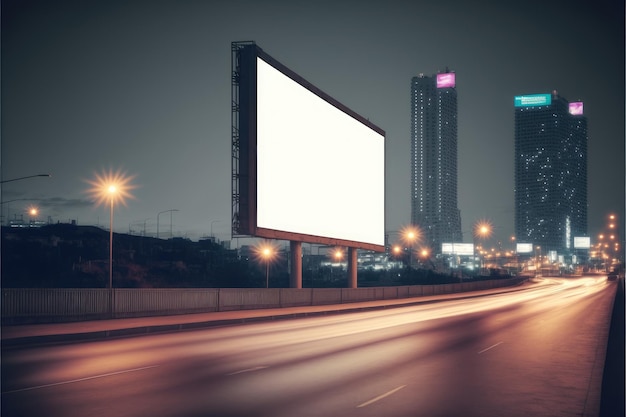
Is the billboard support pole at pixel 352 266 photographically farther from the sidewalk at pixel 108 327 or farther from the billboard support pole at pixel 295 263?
the sidewalk at pixel 108 327

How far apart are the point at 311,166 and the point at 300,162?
1.27 metres

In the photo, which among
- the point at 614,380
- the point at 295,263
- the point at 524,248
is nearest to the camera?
the point at 614,380

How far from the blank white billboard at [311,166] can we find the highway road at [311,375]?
1389 centimetres

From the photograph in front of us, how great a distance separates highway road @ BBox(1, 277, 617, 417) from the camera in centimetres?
989

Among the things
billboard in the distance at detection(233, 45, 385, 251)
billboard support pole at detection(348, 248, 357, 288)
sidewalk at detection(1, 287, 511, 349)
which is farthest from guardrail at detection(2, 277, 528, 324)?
billboard in the distance at detection(233, 45, 385, 251)

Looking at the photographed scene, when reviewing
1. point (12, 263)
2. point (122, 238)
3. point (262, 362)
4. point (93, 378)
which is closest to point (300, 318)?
point (262, 362)

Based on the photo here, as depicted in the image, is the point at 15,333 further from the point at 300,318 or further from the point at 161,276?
the point at 161,276

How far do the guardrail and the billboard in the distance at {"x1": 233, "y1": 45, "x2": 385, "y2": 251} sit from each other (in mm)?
3440

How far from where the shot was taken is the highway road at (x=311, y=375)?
989cm

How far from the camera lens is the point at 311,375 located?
12984 mm

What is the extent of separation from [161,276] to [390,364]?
10324cm

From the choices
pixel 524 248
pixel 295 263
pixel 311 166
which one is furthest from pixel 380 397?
pixel 524 248

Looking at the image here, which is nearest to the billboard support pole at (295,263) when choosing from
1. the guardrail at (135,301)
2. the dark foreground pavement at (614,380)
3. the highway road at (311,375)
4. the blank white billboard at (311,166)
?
the guardrail at (135,301)

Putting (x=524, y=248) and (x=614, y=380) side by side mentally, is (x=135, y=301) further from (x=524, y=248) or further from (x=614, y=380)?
(x=524, y=248)
